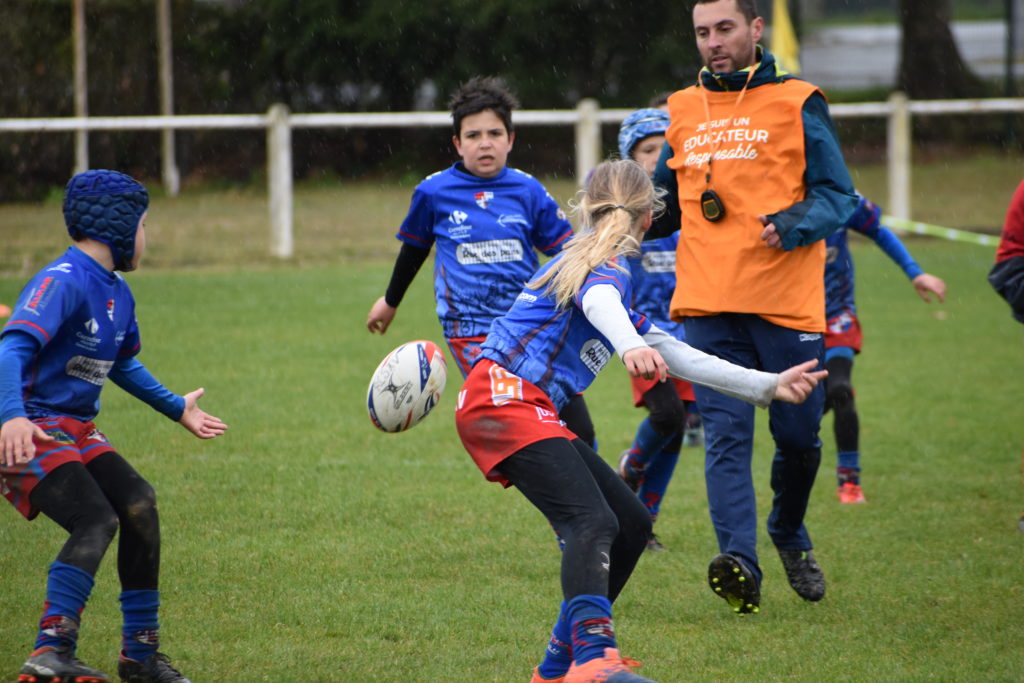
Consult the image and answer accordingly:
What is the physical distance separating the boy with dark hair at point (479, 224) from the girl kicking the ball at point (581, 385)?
1.36m

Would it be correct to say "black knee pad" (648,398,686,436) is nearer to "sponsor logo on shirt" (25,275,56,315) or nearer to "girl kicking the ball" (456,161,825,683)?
"girl kicking the ball" (456,161,825,683)

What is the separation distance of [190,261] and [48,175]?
18.4ft

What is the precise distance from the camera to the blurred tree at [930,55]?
95.1 ft

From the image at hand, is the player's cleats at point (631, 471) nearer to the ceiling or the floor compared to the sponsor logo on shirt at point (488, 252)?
nearer to the floor

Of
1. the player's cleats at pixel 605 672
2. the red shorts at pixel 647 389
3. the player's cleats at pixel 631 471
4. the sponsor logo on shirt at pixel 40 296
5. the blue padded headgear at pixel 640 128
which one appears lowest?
the player's cleats at pixel 605 672

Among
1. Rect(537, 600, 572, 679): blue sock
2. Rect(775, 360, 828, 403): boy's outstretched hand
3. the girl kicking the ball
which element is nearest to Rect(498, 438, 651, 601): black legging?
the girl kicking the ball

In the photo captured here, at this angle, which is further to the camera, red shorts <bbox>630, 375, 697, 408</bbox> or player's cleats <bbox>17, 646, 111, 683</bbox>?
red shorts <bbox>630, 375, 697, 408</bbox>

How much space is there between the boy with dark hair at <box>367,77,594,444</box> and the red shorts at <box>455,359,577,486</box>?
4.78ft

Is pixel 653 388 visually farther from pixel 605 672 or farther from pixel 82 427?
pixel 82 427

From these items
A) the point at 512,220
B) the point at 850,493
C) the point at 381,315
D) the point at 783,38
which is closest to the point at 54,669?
the point at 381,315

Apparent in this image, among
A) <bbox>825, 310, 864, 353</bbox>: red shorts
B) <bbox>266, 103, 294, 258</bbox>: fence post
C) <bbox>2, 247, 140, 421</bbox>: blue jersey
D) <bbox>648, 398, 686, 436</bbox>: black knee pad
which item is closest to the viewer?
<bbox>2, 247, 140, 421</bbox>: blue jersey

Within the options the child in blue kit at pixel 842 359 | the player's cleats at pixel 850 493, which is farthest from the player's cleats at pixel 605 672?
the player's cleats at pixel 850 493

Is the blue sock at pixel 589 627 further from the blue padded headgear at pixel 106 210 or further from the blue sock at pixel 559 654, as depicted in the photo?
the blue padded headgear at pixel 106 210

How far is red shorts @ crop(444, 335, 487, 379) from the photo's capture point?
18.8 feet
